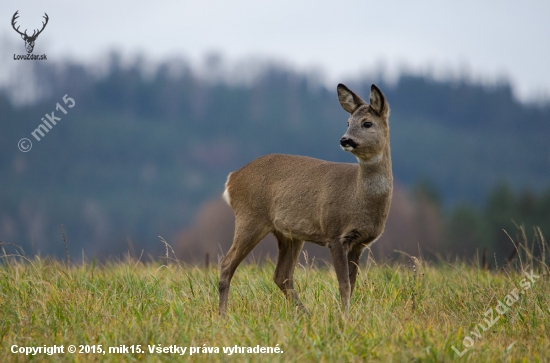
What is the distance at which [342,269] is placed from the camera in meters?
6.20

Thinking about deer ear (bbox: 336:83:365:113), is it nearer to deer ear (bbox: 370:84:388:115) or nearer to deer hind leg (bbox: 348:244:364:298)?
deer ear (bbox: 370:84:388:115)

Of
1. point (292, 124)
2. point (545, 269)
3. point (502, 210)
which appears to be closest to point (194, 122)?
point (292, 124)

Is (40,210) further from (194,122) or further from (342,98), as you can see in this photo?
(342,98)

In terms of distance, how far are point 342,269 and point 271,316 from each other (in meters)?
0.86

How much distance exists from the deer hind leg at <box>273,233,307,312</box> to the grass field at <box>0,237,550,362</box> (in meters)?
0.11

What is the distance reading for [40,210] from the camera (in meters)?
96.1

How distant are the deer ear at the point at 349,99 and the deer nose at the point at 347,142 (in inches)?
23.5

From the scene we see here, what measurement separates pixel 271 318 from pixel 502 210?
4740 centimetres

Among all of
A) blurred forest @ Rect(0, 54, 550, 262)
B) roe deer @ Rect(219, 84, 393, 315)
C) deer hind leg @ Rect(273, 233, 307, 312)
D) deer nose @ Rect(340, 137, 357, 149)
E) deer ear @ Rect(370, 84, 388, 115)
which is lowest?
blurred forest @ Rect(0, 54, 550, 262)

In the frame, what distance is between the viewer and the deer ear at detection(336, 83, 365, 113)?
661 cm

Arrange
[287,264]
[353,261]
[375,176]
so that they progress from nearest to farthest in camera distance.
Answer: [375,176] < [353,261] < [287,264]

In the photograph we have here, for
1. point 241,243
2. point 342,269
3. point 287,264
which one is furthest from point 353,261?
point 241,243

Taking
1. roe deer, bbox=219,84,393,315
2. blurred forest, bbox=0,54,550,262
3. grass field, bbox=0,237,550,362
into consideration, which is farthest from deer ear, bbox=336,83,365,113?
blurred forest, bbox=0,54,550,262

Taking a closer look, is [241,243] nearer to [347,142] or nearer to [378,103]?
[347,142]
